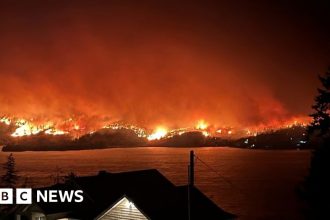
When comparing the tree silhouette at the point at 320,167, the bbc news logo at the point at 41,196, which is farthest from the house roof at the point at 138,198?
the tree silhouette at the point at 320,167

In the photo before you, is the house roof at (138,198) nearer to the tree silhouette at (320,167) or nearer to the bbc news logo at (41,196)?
the bbc news logo at (41,196)

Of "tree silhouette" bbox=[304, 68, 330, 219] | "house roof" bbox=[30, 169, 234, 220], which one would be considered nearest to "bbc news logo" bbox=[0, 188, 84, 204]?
"house roof" bbox=[30, 169, 234, 220]

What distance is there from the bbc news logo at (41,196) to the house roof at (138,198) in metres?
0.37

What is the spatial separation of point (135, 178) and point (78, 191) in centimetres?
386

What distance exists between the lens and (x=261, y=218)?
65.4m

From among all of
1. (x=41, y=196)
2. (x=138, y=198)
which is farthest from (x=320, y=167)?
(x=41, y=196)

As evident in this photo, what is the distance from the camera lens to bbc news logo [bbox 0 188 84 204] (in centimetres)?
2341

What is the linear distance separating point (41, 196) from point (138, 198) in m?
5.55

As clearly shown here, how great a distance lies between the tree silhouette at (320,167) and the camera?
19.8m

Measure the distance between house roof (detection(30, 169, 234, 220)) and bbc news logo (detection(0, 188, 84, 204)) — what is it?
374 millimetres

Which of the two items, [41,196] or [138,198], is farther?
[41,196]

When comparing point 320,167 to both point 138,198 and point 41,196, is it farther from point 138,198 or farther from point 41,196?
point 41,196

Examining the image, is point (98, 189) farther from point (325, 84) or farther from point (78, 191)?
point (325, 84)

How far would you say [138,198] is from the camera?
2259 centimetres
